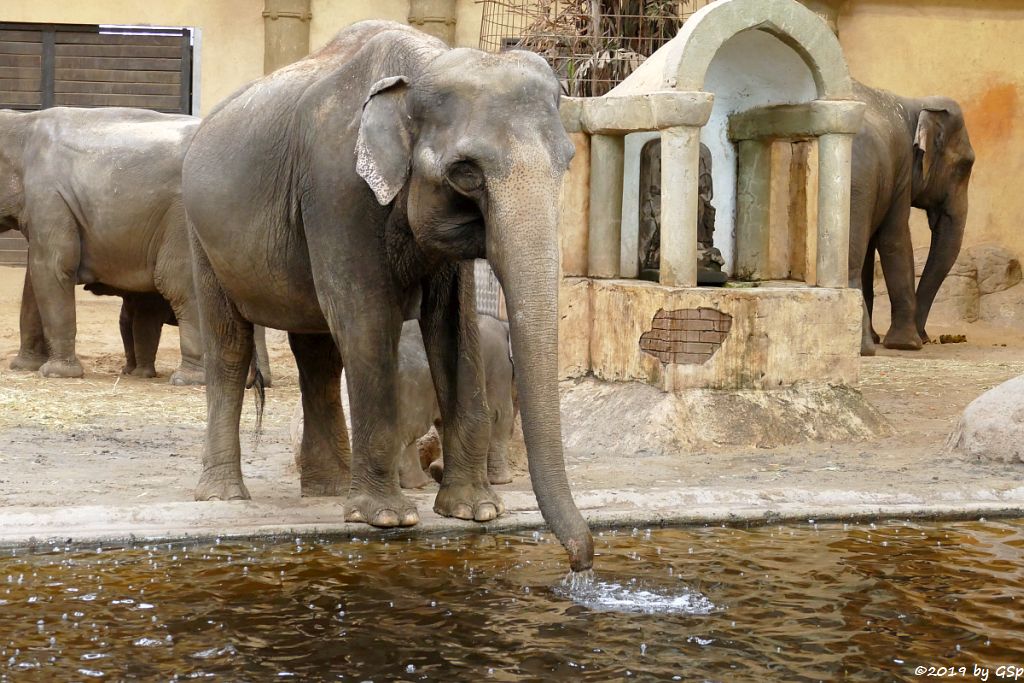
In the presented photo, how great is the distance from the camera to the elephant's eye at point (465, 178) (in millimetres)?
4734

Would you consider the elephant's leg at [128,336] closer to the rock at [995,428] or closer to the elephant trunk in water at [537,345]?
the rock at [995,428]

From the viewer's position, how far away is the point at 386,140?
496cm

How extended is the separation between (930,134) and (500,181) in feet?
31.4

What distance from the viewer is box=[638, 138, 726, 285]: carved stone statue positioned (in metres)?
8.73

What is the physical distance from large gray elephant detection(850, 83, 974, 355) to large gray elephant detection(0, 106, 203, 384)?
16.8 feet

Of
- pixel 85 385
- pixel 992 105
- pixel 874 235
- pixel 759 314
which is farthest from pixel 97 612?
pixel 992 105

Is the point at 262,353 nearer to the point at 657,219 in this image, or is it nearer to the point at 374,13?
the point at 657,219

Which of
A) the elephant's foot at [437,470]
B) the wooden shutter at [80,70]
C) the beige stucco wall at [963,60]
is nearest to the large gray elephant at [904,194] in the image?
the beige stucco wall at [963,60]

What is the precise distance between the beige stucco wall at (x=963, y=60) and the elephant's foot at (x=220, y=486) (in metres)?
11.1

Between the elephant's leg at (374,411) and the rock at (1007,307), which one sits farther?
the rock at (1007,307)

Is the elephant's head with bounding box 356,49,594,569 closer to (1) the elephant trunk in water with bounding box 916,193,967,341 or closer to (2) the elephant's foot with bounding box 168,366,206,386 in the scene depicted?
(2) the elephant's foot with bounding box 168,366,206,386

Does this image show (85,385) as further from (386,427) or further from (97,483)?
(386,427)

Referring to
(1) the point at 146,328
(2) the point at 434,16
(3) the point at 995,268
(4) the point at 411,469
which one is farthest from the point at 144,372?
(3) the point at 995,268

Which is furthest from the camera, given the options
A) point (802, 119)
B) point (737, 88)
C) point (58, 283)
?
point (58, 283)
